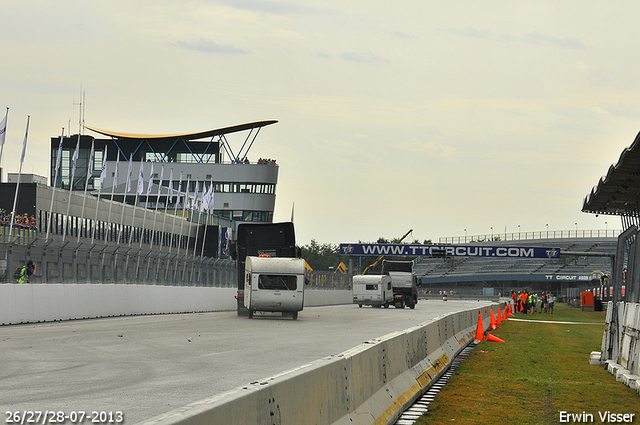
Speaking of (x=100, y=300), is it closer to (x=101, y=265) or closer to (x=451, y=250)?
(x=101, y=265)

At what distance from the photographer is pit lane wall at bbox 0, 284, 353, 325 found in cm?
2569

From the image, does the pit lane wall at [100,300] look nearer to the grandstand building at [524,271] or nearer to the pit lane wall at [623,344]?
the pit lane wall at [623,344]

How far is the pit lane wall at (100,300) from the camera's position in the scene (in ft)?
84.3

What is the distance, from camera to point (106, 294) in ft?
104

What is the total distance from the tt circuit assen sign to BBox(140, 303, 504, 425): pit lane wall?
290 feet

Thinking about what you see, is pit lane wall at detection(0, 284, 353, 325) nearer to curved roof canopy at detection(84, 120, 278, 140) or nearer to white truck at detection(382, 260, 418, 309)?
white truck at detection(382, 260, 418, 309)

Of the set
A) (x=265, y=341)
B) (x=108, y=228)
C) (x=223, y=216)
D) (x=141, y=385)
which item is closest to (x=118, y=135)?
(x=223, y=216)

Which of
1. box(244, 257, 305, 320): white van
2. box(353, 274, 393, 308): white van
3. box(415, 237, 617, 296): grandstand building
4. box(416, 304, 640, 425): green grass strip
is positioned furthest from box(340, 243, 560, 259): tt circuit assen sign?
box(416, 304, 640, 425): green grass strip

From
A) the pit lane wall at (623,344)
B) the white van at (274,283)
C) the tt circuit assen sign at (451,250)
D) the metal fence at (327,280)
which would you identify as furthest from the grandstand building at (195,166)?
the pit lane wall at (623,344)

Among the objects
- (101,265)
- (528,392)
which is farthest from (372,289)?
(528,392)

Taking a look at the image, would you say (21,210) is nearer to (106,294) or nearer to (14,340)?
(106,294)

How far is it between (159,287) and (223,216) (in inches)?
3546

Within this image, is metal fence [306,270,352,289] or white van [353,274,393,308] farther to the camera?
metal fence [306,270,352,289]

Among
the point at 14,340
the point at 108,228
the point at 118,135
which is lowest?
the point at 14,340
